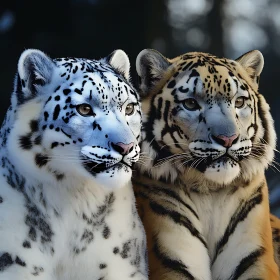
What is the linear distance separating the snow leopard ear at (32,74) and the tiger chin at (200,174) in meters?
0.42

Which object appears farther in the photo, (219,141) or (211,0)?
(211,0)

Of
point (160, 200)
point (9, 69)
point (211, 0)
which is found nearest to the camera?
point (160, 200)

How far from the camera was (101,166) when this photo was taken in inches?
59.9

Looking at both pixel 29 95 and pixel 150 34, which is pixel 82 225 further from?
pixel 150 34

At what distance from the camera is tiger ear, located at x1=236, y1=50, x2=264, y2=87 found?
6.70ft

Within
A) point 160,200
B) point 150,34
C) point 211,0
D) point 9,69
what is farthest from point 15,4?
point 160,200

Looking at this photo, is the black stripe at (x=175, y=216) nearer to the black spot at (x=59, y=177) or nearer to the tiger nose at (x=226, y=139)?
the tiger nose at (x=226, y=139)

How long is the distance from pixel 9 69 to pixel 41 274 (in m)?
1.12

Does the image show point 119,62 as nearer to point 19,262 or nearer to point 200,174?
point 200,174

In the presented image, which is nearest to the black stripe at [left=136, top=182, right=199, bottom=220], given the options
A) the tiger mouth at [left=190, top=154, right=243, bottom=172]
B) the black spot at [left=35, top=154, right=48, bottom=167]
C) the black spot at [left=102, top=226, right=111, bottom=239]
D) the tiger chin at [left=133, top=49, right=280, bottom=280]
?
the tiger chin at [left=133, top=49, right=280, bottom=280]

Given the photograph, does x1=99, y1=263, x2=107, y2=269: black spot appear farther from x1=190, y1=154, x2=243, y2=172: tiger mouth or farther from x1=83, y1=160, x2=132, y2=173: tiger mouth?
x1=190, y1=154, x2=243, y2=172: tiger mouth

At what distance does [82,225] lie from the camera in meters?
1.62

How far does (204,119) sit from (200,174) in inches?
7.1

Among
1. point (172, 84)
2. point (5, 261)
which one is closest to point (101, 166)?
point (5, 261)
